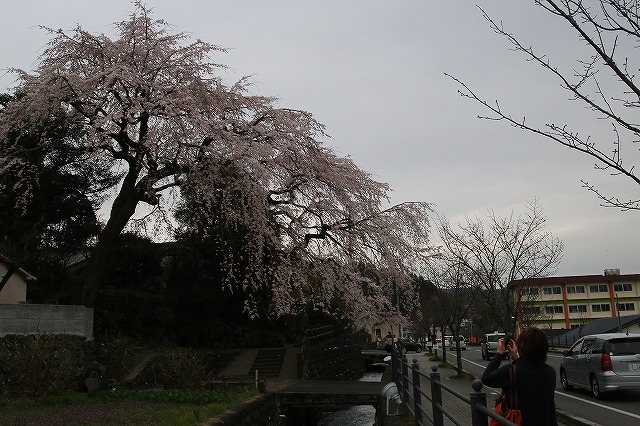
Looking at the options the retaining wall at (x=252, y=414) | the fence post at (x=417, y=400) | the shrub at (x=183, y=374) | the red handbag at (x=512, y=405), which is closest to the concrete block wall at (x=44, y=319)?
the shrub at (x=183, y=374)

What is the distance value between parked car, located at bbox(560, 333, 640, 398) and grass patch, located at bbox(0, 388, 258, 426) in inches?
331

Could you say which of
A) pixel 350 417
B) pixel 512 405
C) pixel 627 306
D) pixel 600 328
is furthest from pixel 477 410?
pixel 627 306

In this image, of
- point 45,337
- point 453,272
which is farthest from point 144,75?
point 453,272

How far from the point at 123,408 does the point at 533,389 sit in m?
9.87

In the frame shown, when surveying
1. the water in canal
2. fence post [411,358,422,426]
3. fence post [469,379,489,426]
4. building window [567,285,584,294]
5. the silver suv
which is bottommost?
the water in canal

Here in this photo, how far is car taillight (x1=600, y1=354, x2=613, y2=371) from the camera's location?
545 inches

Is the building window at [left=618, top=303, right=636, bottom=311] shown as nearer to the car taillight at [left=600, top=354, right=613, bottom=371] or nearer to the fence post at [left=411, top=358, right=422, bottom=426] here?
the car taillight at [left=600, top=354, right=613, bottom=371]

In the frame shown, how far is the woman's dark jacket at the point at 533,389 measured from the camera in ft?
14.4

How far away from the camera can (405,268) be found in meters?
18.8

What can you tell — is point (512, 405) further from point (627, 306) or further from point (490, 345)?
point (627, 306)

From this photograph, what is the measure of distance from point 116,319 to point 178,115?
9.85m

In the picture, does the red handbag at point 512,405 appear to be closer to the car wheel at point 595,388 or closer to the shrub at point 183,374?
the car wheel at point 595,388

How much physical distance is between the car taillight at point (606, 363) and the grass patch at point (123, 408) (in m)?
8.45

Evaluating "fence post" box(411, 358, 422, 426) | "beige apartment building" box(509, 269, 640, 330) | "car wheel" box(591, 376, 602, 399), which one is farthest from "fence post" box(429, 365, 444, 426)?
"beige apartment building" box(509, 269, 640, 330)
